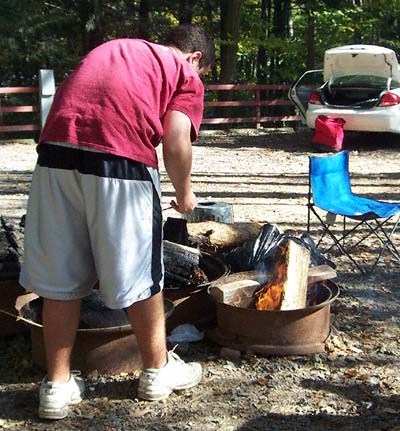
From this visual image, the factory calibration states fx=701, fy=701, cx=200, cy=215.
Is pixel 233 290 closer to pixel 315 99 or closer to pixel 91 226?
pixel 91 226

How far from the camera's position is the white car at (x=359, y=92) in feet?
38.3

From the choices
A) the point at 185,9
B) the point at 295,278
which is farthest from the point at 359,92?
the point at 295,278

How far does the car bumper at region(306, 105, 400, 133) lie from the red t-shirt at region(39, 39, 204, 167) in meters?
9.18

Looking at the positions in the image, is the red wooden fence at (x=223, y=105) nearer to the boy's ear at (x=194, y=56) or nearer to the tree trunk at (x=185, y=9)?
the tree trunk at (x=185, y=9)

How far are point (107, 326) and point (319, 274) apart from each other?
49.2 inches

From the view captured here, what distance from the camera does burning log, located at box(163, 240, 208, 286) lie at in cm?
395

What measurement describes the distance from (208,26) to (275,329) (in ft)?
62.8

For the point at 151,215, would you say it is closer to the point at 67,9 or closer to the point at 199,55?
the point at 199,55

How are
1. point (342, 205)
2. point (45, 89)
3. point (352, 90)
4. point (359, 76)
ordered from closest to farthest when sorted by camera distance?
point (342, 205), point (352, 90), point (359, 76), point (45, 89)

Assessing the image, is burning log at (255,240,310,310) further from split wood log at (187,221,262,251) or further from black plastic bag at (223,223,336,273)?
split wood log at (187,221,262,251)

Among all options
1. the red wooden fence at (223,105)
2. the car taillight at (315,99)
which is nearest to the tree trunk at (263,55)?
the red wooden fence at (223,105)

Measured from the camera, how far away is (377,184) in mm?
9109

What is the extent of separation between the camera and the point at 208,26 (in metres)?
21.7

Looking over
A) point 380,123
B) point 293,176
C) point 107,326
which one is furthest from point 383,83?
point 107,326
